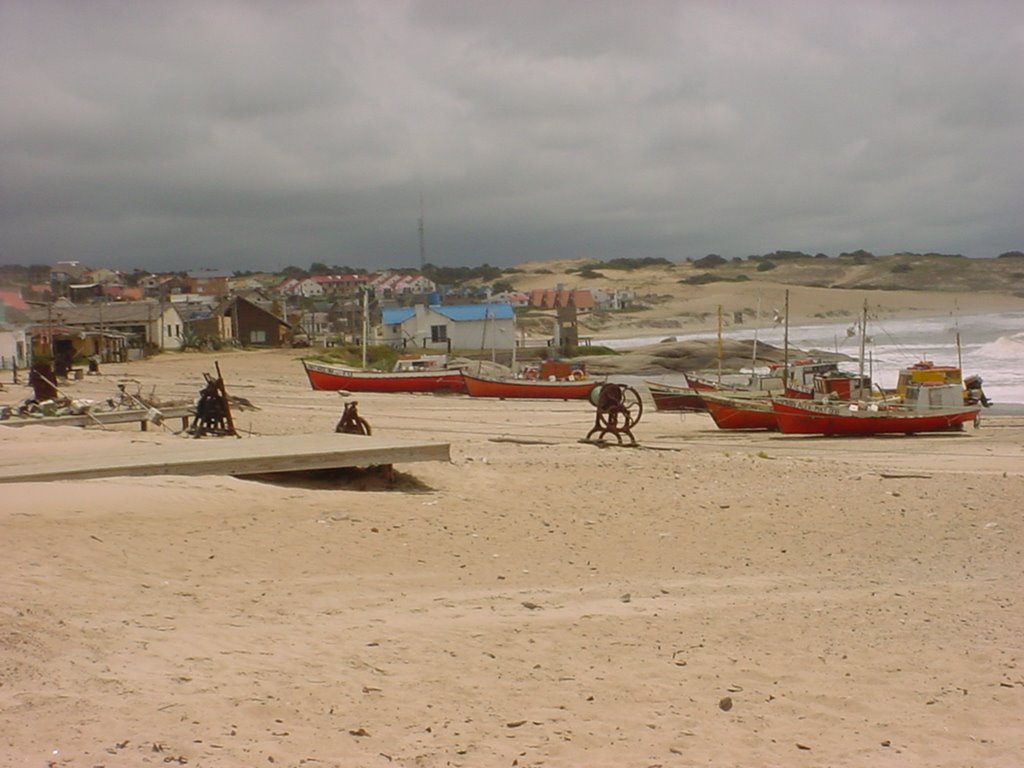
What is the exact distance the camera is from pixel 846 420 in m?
32.2

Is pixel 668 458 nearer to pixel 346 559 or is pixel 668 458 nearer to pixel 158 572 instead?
pixel 346 559

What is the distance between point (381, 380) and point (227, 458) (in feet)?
118

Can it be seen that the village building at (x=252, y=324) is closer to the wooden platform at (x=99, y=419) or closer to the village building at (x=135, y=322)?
the village building at (x=135, y=322)

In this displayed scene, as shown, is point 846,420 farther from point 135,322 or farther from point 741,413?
point 135,322

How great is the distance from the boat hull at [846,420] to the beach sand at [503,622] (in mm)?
16899

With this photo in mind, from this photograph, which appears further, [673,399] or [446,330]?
[446,330]

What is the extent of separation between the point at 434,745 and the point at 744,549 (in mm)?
6439

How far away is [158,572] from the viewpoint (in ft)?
29.2

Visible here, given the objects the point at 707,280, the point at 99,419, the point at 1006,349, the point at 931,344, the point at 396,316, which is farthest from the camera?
the point at 707,280

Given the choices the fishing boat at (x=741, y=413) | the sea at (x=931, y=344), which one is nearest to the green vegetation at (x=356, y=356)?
the sea at (x=931, y=344)

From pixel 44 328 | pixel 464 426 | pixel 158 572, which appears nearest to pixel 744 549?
pixel 158 572

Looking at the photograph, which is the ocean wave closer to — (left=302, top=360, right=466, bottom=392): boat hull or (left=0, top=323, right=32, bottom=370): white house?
(left=302, top=360, right=466, bottom=392): boat hull

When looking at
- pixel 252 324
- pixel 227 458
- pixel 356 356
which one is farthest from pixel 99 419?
pixel 252 324

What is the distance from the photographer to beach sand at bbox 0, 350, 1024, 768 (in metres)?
6.01
